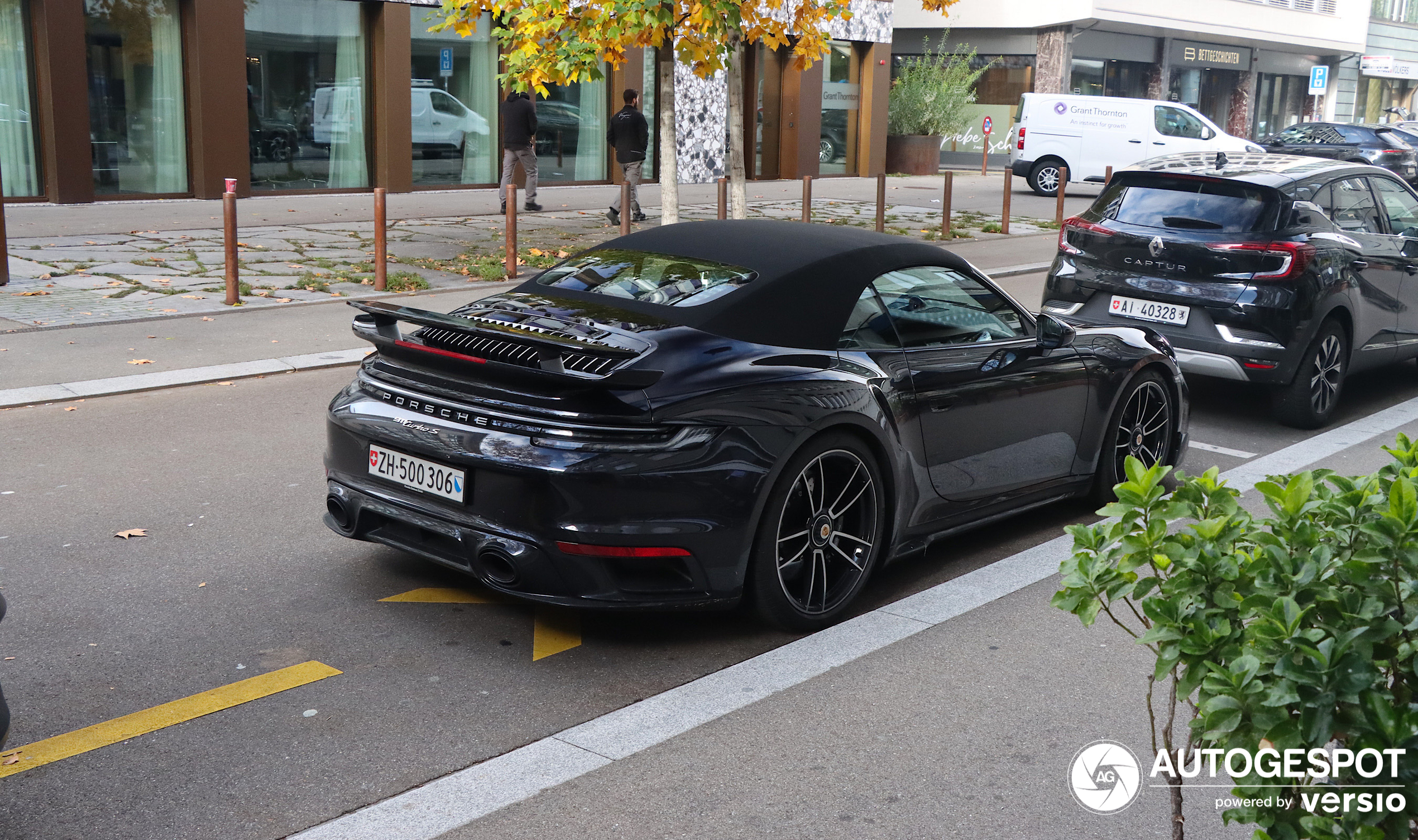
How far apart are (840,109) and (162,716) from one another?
29.1 meters

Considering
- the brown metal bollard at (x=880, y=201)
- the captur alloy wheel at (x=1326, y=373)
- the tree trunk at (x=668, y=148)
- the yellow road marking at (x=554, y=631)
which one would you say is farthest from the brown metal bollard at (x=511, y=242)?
the yellow road marking at (x=554, y=631)

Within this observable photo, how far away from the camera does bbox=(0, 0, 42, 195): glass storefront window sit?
17531 mm

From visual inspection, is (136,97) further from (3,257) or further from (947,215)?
(947,215)

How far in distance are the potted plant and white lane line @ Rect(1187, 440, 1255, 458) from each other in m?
26.0

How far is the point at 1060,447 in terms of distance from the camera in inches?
230

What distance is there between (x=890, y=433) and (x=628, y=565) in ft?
3.86

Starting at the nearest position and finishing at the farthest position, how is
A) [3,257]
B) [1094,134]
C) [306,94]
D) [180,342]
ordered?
[180,342] < [3,257] < [306,94] < [1094,134]

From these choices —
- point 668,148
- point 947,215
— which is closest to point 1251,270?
point 668,148

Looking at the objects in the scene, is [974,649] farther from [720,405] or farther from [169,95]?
[169,95]

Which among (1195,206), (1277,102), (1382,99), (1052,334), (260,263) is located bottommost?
(260,263)

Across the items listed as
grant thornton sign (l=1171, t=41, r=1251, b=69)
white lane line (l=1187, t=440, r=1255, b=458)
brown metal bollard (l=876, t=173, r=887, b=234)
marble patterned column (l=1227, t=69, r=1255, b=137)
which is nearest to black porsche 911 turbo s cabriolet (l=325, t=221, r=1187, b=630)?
white lane line (l=1187, t=440, r=1255, b=458)

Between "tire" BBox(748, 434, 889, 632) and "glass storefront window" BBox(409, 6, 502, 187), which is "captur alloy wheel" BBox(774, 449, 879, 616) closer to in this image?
"tire" BBox(748, 434, 889, 632)

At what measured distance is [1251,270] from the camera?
26.7 ft

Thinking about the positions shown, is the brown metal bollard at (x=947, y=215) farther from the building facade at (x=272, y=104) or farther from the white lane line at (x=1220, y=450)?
the white lane line at (x=1220, y=450)
